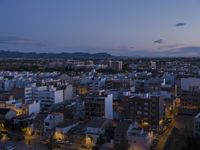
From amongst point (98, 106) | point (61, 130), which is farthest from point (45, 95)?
point (61, 130)

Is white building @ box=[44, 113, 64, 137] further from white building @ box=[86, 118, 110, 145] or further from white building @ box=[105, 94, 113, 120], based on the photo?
white building @ box=[105, 94, 113, 120]

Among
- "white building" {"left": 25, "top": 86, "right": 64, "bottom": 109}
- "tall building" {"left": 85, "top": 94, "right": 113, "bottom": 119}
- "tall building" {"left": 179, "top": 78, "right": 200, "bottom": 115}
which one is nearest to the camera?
"tall building" {"left": 85, "top": 94, "right": 113, "bottom": 119}

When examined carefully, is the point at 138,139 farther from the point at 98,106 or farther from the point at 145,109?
the point at 98,106

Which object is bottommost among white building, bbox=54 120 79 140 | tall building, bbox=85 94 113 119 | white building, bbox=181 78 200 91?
white building, bbox=54 120 79 140

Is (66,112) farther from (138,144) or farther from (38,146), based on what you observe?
(138,144)

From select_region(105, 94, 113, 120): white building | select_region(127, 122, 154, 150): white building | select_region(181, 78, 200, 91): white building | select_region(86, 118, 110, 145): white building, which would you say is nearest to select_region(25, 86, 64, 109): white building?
select_region(105, 94, 113, 120): white building

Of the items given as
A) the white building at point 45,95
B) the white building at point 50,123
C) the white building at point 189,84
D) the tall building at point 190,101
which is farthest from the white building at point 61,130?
the white building at point 189,84

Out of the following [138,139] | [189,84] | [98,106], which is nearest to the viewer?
[138,139]

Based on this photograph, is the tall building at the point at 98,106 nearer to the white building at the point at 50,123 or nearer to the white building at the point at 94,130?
the white building at the point at 50,123

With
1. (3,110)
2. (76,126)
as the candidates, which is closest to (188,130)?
(76,126)
